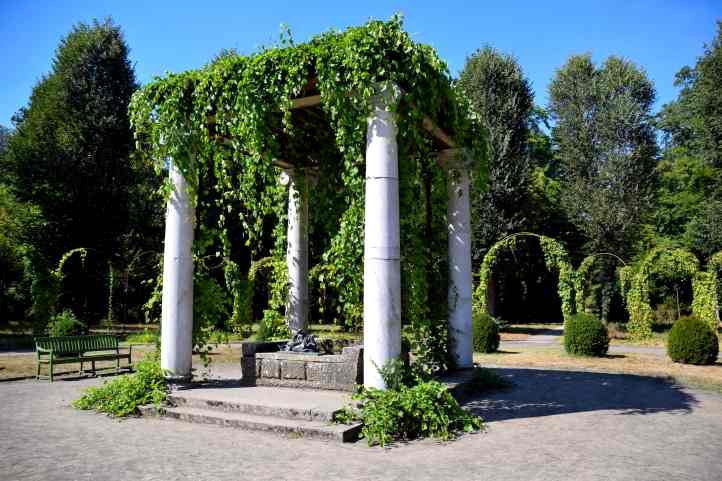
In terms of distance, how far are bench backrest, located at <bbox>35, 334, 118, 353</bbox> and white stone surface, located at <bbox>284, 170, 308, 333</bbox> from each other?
4965 millimetres

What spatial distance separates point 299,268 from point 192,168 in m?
3.06

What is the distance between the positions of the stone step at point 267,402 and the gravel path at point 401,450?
46 cm

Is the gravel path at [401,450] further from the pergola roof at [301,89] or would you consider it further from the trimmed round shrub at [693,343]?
the trimmed round shrub at [693,343]

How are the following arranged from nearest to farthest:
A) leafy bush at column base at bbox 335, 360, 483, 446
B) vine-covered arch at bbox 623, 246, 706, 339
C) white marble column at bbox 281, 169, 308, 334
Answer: leafy bush at column base at bbox 335, 360, 483, 446 < white marble column at bbox 281, 169, 308, 334 < vine-covered arch at bbox 623, 246, 706, 339

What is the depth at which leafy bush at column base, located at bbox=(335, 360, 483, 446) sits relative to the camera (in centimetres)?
577

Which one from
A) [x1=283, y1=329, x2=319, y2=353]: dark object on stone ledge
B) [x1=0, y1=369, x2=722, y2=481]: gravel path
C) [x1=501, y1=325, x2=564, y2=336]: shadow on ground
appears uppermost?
[x1=283, y1=329, x2=319, y2=353]: dark object on stone ledge

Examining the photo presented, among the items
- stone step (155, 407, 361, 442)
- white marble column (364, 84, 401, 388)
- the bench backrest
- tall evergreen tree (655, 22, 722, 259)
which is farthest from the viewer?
tall evergreen tree (655, 22, 722, 259)

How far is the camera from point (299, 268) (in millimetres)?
9977

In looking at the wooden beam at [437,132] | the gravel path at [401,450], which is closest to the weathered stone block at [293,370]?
the gravel path at [401,450]

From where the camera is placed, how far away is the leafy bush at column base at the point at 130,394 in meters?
7.04

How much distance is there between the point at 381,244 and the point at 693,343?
34.7 ft

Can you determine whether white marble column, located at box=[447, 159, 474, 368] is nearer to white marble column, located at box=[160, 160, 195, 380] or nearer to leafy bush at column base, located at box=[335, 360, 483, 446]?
leafy bush at column base, located at box=[335, 360, 483, 446]

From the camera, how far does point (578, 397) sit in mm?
8508

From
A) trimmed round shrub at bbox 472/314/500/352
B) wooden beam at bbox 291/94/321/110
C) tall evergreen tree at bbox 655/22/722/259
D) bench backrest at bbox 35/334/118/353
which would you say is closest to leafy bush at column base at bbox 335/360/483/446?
wooden beam at bbox 291/94/321/110
